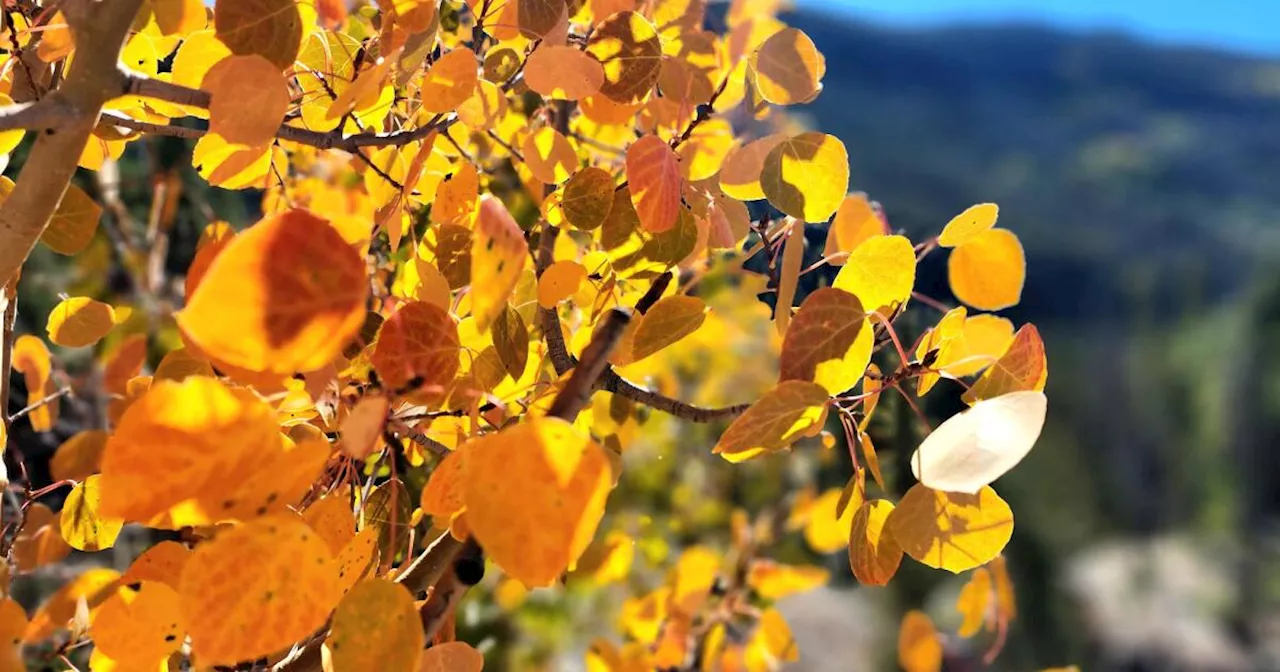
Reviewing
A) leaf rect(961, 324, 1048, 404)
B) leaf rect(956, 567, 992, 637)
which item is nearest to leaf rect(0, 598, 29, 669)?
leaf rect(961, 324, 1048, 404)

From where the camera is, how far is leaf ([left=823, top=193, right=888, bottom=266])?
16.9 inches

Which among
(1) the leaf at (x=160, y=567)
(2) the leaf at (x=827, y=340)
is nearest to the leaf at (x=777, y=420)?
(2) the leaf at (x=827, y=340)

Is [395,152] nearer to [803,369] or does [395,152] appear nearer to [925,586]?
[803,369]

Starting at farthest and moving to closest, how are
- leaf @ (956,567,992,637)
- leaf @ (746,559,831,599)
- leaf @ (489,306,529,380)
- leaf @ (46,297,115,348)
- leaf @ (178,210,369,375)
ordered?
1. leaf @ (746,559,831,599)
2. leaf @ (956,567,992,637)
3. leaf @ (46,297,115,348)
4. leaf @ (489,306,529,380)
5. leaf @ (178,210,369,375)

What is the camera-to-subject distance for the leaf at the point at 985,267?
419mm

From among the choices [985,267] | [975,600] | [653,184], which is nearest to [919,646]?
[975,600]

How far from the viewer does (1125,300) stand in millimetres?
13562

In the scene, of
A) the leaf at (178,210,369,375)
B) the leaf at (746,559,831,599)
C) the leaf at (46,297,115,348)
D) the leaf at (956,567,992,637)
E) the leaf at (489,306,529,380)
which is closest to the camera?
the leaf at (178,210,369,375)

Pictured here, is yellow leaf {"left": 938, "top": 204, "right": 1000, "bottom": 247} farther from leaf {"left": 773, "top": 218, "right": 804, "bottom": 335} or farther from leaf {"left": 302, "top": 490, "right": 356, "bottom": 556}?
leaf {"left": 302, "top": 490, "right": 356, "bottom": 556}

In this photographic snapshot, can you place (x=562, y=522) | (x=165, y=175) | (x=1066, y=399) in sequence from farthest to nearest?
(x=1066, y=399) < (x=165, y=175) < (x=562, y=522)

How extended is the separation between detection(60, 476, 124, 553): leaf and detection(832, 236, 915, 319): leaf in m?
0.32

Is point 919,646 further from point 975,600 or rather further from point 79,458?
point 79,458

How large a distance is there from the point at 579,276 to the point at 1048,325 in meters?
13.6

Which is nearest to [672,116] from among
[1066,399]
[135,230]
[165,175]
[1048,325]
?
[165,175]
